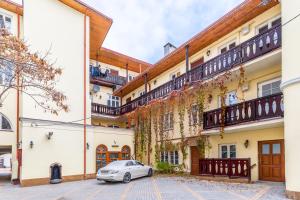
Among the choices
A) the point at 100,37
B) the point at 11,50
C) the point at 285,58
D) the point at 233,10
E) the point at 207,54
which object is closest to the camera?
the point at 11,50

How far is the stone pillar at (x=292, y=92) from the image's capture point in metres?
9.16

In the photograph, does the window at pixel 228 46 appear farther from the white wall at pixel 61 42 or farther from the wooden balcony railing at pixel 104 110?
the wooden balcony railing at pixel 104 110

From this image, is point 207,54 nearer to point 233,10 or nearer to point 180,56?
point 180,56

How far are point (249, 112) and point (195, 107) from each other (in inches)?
206

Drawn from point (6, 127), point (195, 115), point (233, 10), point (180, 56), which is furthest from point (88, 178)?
point (233, 10)

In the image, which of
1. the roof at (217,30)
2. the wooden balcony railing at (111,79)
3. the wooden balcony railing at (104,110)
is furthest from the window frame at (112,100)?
the roof at (217,30)

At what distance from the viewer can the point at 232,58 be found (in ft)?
46.9

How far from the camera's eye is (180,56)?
19.7 metres

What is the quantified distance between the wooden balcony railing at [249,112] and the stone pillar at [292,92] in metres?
1.47

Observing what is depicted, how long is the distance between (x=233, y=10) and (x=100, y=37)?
1298cm

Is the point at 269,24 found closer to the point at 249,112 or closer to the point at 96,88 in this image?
the point at 249,112

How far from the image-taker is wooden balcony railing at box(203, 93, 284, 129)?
1135 centimetres

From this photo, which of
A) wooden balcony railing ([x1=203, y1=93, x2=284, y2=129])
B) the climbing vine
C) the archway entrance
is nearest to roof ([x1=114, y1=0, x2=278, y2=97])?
the climbing vine

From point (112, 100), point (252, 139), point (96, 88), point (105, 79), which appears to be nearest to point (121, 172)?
point (252, 139)
